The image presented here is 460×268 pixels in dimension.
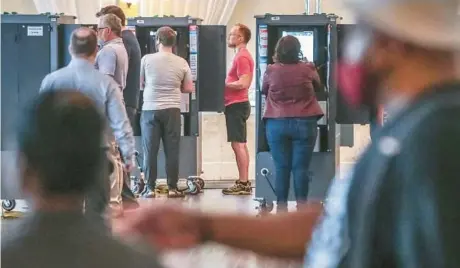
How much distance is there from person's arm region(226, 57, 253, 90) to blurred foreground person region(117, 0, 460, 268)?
20.3 feet

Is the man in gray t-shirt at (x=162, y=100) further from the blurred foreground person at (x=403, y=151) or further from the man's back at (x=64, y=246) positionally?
the blurred foreground person at (x=403, y=151)

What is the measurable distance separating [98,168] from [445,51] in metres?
0.66

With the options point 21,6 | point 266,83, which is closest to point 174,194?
point 266,83

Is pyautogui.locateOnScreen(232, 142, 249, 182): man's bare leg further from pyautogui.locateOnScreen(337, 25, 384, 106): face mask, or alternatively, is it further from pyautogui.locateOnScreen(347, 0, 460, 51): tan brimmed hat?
pyautogui.locateOnScreen(347, 0, 460, 51): tan brimmed hat

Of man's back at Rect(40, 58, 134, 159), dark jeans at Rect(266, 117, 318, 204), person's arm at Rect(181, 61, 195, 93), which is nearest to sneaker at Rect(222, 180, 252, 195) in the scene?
person's arm at Rect(181, 61, 195, 93)

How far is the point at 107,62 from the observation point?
613 cm

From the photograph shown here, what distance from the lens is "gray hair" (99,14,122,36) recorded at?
621 centimetres

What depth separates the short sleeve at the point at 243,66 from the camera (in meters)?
7.39

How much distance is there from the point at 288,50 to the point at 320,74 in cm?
105

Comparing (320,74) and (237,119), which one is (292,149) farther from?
(237,119)

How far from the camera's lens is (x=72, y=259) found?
1373 millimetres

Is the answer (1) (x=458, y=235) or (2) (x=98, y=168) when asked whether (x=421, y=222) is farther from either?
(2) (x=98, y=168)

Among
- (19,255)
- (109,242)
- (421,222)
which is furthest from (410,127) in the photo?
(19,255)

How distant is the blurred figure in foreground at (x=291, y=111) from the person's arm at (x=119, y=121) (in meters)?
1.62
